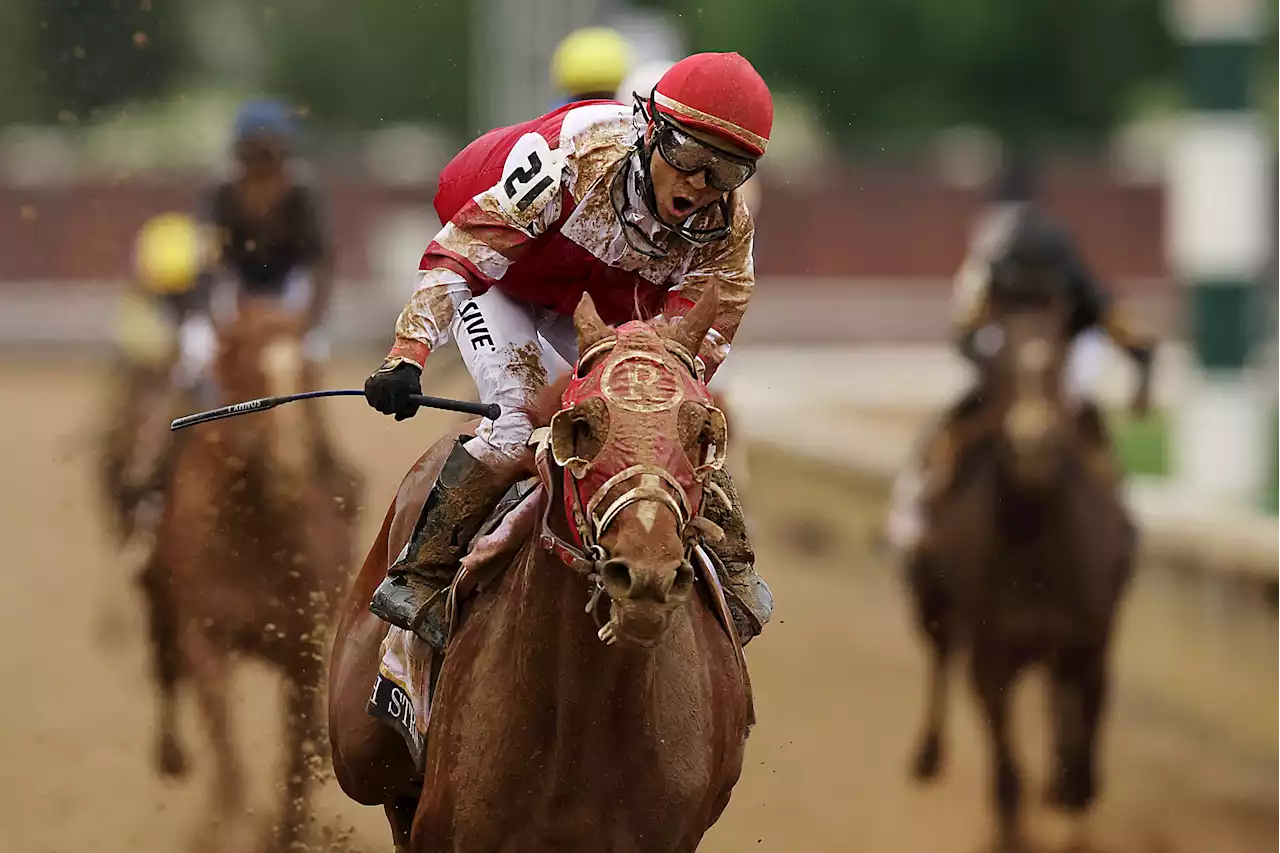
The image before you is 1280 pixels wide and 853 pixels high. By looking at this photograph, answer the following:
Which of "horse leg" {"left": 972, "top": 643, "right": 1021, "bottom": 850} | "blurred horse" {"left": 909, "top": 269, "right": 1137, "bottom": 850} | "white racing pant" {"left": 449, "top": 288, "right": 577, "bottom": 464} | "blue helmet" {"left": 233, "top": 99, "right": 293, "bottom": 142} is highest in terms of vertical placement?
"white racing pant" {"left": 449, "top": 288, "right": 577, "bottom": 464}

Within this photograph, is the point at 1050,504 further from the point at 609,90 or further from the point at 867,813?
the point at 609,90

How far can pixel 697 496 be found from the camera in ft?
11.4

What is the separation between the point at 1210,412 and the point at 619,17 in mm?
7097

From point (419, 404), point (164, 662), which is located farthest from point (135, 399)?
point (419, 404)

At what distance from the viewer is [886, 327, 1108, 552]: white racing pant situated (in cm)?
797

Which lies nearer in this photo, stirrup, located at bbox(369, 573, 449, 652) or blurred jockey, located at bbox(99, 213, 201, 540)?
stirrup, located at bbox(369, 573, 449, 652)

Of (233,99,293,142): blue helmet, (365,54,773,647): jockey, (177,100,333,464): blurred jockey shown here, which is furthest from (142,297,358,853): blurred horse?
(365,54,773,647): jockey

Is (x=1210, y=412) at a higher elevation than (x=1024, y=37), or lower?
higher

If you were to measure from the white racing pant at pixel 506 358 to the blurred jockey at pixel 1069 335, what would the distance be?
3.57 metres

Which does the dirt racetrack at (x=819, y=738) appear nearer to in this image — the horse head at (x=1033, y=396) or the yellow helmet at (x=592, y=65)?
the horse head at (x=1033, y=396)

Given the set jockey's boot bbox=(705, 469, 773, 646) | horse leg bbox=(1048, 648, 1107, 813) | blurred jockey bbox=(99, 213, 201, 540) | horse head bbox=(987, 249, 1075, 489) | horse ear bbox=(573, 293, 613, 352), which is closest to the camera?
horse ear bbox=(573, 293, 613, 352)

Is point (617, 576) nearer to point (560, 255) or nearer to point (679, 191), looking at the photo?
point (679, 191)

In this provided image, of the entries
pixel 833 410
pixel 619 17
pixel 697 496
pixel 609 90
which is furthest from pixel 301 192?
pixel 833 410

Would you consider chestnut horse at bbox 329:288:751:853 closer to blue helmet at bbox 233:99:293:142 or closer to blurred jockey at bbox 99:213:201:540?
blue helmet at bbox 233:99:293:142
